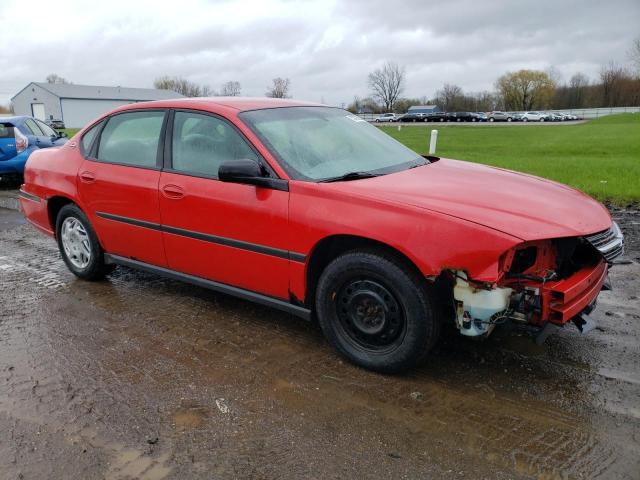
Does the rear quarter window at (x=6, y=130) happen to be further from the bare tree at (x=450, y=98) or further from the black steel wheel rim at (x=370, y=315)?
the bare tree at (x=450, y=98)

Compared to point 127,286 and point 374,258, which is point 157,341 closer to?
point 127,286

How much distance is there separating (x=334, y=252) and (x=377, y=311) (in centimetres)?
49

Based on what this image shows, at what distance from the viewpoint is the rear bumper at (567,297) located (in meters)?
2.94

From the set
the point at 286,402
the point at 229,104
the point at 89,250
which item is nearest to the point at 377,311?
the point at 286,402

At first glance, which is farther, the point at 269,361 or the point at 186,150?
the point at 186,150

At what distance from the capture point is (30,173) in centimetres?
551

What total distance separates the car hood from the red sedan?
12 mm

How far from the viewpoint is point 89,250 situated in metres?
5.10

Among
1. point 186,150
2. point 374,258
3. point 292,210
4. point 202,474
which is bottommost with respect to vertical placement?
point 202,474

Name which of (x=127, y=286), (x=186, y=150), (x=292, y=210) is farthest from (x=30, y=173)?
(x=292, y=210)

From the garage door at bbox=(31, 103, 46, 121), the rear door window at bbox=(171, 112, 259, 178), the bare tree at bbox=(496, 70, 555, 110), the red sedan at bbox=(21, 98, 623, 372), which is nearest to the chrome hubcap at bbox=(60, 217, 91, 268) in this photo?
the red sedan at bbox=(21, 98, 623, 372)

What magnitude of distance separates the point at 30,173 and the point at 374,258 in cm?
414

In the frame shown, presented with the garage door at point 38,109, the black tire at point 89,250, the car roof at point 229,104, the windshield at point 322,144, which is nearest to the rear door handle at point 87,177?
the black tire at point 89,250

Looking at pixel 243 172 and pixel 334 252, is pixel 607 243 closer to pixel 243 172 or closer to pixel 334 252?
pixel 334 252
